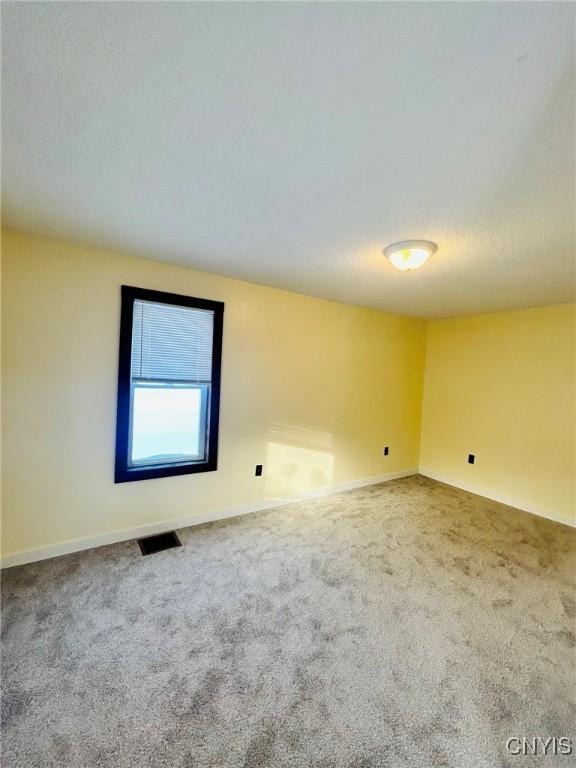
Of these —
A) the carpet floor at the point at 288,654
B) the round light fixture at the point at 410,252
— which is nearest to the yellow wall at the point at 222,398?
the carpet floor at the point at 288,654

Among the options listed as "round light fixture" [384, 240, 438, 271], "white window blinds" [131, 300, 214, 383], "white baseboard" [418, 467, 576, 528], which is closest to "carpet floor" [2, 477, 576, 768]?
"white baseboard" [418, 467, 576, 528]

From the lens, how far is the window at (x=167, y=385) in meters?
2.52

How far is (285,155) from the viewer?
1.29 m

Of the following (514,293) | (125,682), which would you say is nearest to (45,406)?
(125,682)

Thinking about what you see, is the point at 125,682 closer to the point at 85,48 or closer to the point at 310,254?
the point at 85,48

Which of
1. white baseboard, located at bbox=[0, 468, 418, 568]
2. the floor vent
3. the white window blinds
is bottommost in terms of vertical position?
the floor vent

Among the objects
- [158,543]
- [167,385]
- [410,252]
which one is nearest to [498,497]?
[410,252]

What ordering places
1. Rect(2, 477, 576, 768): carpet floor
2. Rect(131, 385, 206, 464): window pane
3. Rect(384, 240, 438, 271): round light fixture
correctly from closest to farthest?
Rect(2, 477, 576, 768): carpet floor → Rect(384, 240, 438, 271): round light fixture → Rect(131, 385, 206, 464): window pane

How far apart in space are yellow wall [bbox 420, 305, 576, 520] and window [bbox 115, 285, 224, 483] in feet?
10.6

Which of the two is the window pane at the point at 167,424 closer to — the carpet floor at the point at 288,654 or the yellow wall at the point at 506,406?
the carpet floor at the point at 288,654

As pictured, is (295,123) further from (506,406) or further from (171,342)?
(506,406)

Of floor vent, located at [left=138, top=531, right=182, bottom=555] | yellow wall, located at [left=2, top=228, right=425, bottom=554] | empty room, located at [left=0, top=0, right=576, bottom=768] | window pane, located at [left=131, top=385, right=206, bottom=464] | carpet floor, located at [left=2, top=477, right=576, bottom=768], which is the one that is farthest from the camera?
window pane, located at [left=131, top=385, right=206, bottom=464]

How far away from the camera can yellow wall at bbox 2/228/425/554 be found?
221cm

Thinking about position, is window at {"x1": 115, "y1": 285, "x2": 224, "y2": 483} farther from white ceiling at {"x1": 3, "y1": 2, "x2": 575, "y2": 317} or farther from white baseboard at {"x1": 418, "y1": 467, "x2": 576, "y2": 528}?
white baseboard at {"x1": 418, "y1": 467, "x2": 576, "y2": 528}
